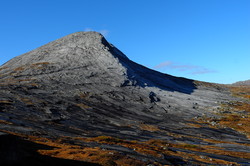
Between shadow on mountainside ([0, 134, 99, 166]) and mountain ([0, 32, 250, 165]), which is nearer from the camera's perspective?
shadow on mountainside ([0, 134, 99, 166])

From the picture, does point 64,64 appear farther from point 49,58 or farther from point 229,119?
point 229,119

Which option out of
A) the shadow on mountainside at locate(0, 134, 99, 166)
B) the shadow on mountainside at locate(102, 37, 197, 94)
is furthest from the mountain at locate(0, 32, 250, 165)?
the shadow on mountainside at locate(102, 37, 197, 94)

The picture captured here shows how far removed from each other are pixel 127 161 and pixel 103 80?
75807 millimetres

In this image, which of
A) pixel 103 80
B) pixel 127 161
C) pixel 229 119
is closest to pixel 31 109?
pixel 127 161

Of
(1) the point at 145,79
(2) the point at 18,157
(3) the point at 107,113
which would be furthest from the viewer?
(1) the point at 145,79

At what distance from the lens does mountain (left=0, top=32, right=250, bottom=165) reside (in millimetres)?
44000

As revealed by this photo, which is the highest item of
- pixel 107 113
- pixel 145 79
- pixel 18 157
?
pixel 145 79

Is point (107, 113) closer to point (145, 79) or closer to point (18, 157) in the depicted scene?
point (145, 79)

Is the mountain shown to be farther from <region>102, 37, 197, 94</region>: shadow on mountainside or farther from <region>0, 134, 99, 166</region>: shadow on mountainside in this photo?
<region>102, 37, 197, 94</region>: shadow on mountainside

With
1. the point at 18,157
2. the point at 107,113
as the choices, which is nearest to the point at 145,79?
the point at 107,113

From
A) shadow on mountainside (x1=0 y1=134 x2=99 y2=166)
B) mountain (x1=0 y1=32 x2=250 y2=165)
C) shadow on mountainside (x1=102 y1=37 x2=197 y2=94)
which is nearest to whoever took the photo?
shadow on mountainside (x1=0 y1=134 x2=99 y2=166)

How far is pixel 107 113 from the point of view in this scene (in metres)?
81.4

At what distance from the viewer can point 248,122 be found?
98.3 metres

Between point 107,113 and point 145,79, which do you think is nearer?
point 107,113
